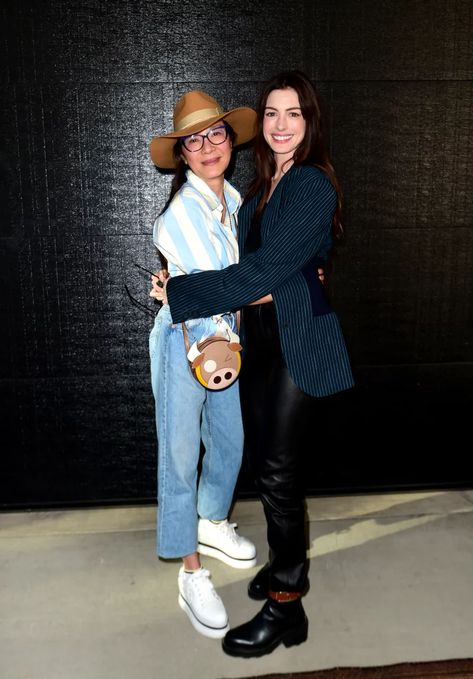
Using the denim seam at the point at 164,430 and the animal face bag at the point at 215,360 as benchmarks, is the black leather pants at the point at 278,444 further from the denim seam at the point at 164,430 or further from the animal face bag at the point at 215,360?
the denim seam at the point at 164,430

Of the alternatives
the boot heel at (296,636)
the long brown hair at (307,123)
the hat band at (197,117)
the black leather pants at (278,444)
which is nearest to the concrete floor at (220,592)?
the boot heel at (296,636)

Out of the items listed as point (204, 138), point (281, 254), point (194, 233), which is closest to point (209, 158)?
point (204, 138)

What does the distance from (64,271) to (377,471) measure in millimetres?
1571

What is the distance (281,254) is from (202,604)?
1064 mm

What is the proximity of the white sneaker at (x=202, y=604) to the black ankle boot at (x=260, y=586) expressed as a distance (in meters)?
0.13

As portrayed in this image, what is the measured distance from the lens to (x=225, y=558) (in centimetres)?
225

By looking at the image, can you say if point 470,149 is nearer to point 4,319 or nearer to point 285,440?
point 285,440

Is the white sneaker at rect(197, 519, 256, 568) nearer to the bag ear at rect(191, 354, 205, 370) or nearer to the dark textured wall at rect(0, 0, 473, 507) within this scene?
the dark textured wall at rect(0, 0, 473, 507)

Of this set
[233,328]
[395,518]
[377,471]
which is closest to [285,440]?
[233,328]

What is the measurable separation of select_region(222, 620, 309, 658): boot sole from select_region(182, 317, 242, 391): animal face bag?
723mm

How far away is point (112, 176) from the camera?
248cm

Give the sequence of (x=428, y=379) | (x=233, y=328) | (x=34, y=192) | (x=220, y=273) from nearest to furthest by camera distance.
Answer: (x=220, y=273) → (x=233, y=328) → (x=34, y=192) → (x=428, y=379)

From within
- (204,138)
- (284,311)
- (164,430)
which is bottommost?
(164,430)

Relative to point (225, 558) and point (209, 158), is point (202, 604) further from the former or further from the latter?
point (209, 158)
